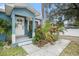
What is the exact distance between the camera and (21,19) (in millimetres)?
2914

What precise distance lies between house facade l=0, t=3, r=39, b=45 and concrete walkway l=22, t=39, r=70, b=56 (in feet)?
0.56

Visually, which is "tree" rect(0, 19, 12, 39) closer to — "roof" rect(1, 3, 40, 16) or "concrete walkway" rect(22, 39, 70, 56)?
"roof" rect(1, 3, 40, 16)

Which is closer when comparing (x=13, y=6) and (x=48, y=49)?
(x=13, y=6)

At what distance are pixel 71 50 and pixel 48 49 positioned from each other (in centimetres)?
37

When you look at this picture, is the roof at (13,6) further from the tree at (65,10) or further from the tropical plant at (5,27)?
the tree at (65,10)

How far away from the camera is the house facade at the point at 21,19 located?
2.86 metres

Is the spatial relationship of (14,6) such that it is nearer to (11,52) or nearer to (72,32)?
(11,52)

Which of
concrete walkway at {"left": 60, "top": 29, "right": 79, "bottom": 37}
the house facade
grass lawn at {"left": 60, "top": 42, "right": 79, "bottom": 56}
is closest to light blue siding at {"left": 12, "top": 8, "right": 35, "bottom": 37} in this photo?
the house facade

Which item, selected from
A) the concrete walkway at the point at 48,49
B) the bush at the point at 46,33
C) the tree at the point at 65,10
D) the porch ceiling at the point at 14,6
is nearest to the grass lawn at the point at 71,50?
the concrete walkway at the point at 48,49

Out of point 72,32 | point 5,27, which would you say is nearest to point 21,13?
point 5,27

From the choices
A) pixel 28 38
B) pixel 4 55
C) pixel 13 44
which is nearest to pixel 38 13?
pixel 28 38

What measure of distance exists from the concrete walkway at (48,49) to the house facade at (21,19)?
0.17 meters

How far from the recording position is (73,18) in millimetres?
2957

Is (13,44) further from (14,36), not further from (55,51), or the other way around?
(55,51)
